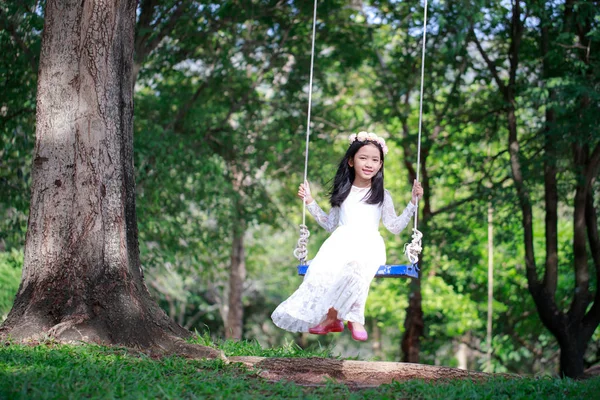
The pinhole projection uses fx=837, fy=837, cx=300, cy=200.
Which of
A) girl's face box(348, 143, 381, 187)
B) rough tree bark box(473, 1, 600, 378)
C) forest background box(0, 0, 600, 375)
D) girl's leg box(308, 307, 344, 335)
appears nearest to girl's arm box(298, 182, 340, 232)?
girl's face box(348, 143, 381, 187)

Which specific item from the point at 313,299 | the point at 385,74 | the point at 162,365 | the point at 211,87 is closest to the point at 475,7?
the point at 385,74

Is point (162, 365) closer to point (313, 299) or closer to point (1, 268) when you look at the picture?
point (313, 299)

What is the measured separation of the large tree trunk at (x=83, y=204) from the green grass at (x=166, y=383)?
0.35m

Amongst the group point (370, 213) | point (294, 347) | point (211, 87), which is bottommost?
point (294, 347)

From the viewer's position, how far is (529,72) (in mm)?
11555

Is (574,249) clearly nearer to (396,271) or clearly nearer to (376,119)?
(376,119)

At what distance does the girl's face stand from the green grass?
162 centimetres

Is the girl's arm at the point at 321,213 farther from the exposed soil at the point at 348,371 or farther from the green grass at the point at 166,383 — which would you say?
the green grass at the point at 166,383

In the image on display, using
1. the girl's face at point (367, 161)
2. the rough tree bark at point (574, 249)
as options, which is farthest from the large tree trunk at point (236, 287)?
the girl's face at point (367, 161)

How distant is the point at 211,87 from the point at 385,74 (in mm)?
2829

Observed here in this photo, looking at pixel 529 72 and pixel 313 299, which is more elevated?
pixel 529 72

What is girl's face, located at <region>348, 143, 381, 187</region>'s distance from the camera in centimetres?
595

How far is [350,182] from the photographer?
6.11m

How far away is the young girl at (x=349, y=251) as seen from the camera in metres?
5.35
